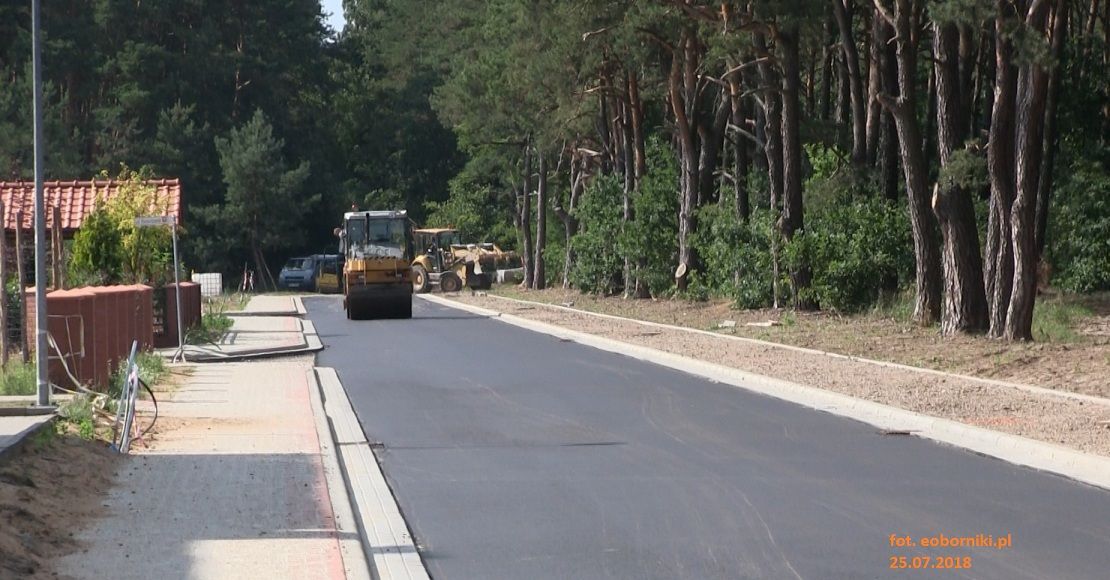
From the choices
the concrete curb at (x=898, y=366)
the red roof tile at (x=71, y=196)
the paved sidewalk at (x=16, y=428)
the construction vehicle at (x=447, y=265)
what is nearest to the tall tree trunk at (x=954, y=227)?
the concrete curb at (x=898, y=366)

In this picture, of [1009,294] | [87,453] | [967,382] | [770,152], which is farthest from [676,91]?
[87,453]

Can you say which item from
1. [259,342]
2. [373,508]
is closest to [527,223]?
[259,342]

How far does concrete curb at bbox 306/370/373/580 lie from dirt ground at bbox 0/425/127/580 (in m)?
1.67

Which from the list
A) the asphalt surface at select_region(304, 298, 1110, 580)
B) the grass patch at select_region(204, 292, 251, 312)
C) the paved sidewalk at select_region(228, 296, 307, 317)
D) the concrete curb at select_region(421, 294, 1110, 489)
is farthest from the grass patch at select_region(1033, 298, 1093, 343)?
the paved sidewalk at select_region(228, 296, 307, 317)

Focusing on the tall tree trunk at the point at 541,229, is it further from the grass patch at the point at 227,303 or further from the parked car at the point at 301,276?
the grass patch at the point at 227,303

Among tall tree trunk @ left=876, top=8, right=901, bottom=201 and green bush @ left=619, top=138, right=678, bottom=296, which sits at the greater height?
tall tree trunk @ left=876, top=8, right=901, bottom=201

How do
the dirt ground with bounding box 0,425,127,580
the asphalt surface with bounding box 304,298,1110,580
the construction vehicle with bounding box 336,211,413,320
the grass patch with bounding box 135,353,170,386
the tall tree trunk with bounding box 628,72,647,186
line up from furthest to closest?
the tall tree trunk with bounding box 628,72,647,186, the construction vehicle with bounding box 336,211,413,320, the grass patch with bounding box 135,353,170,386, the asphalt surface with bounding box 304,298,1110,580, the dirt ground with bounding box 0,425,127,580

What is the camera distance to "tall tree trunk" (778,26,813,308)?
3738 cm

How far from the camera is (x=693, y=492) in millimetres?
12305

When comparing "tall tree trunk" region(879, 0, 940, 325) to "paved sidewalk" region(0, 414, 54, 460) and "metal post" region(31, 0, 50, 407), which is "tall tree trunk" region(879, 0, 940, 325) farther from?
"paved sidewalk" region(0, 414, 54, 460)

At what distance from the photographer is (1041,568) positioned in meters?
9.37

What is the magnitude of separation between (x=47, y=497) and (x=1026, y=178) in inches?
743

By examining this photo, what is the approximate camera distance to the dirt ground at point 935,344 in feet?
70.0

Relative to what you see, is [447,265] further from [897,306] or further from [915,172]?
[915,172]
